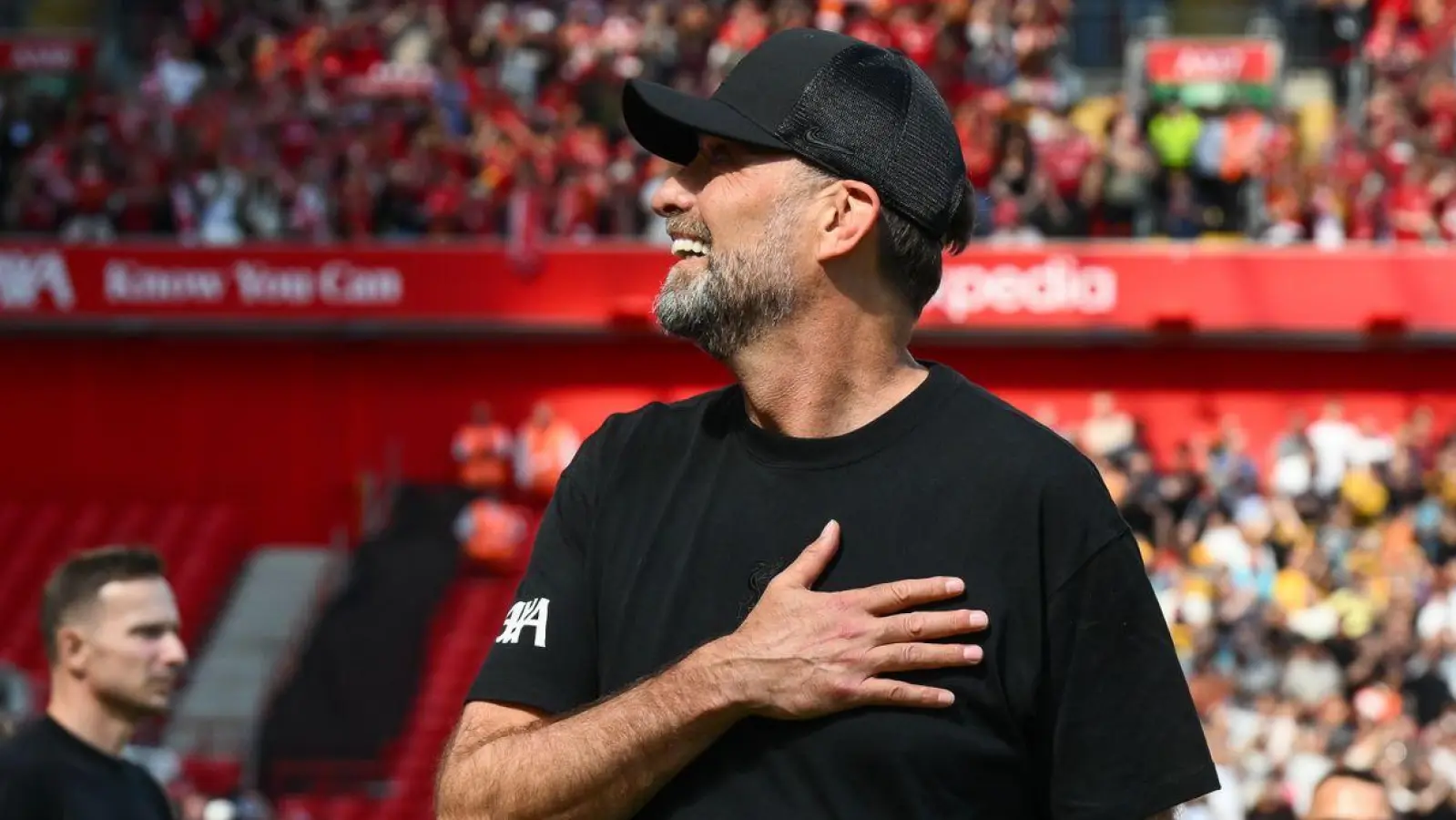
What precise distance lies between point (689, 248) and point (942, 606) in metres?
0.60

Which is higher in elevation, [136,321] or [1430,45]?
[1430,45]

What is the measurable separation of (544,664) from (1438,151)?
1676 centimetres

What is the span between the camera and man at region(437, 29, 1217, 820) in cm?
254

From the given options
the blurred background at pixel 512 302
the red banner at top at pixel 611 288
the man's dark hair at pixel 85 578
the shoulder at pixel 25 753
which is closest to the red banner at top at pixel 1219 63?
the blurred background at pixel 512 302

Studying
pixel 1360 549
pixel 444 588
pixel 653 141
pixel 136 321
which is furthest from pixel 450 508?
pixel 653 141

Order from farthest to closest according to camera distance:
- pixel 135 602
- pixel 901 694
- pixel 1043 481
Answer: pixel 135 602 → pixel 1043 481 → pixel 901 694

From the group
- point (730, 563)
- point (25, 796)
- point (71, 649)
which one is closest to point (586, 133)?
point (71, 649)

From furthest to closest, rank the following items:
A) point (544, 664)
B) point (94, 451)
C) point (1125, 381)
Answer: point (94, 451) → point (1125, 381) → point (544, 664)

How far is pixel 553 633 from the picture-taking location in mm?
2719

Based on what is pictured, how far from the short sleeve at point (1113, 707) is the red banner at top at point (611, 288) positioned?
15.3 m

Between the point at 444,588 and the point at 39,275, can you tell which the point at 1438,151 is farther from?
the point at 39,275

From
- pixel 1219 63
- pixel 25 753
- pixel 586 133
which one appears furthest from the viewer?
pixel 1219 63

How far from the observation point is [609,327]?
62.7 feet

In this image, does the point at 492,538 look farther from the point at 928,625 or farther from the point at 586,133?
the point at 928,625
